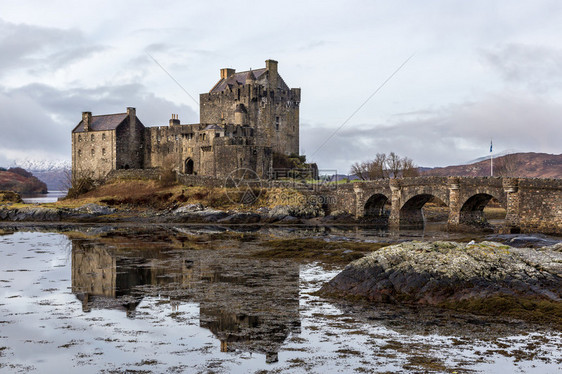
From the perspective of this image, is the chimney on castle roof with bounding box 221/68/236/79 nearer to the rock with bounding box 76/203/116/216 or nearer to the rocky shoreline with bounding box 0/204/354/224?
the rocky shoreline with bounding box 0/204/354/224

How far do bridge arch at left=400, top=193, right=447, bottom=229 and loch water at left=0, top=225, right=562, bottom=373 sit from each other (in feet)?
90.6

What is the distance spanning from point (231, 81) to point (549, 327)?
5989 cm

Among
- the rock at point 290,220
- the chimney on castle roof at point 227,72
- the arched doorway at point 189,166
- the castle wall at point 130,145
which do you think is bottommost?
the rock at point 290,220

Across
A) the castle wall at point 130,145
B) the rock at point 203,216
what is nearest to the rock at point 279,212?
the rock at point 203,216

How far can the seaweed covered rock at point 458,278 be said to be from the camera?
13.9 metres

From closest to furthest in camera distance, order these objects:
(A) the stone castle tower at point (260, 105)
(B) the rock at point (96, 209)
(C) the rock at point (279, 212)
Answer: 1. (C) the rock at point (279, 212)
2. (B) the rock at point (96, 209)
3. (A) the stone castle tower at point (260, 105)

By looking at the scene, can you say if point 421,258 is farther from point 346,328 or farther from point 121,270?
point 121,270

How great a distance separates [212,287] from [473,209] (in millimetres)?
30724

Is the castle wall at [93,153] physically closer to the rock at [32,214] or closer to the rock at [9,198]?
the rock at [9,198]

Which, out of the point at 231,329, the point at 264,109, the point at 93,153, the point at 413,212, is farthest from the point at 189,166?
the point at 231,329

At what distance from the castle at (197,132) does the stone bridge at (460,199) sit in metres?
12.4

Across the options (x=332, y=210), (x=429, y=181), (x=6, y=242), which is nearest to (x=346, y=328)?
(x=6, y=242)

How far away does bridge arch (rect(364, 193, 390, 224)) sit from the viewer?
5125 centimetres

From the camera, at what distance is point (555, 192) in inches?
1383
